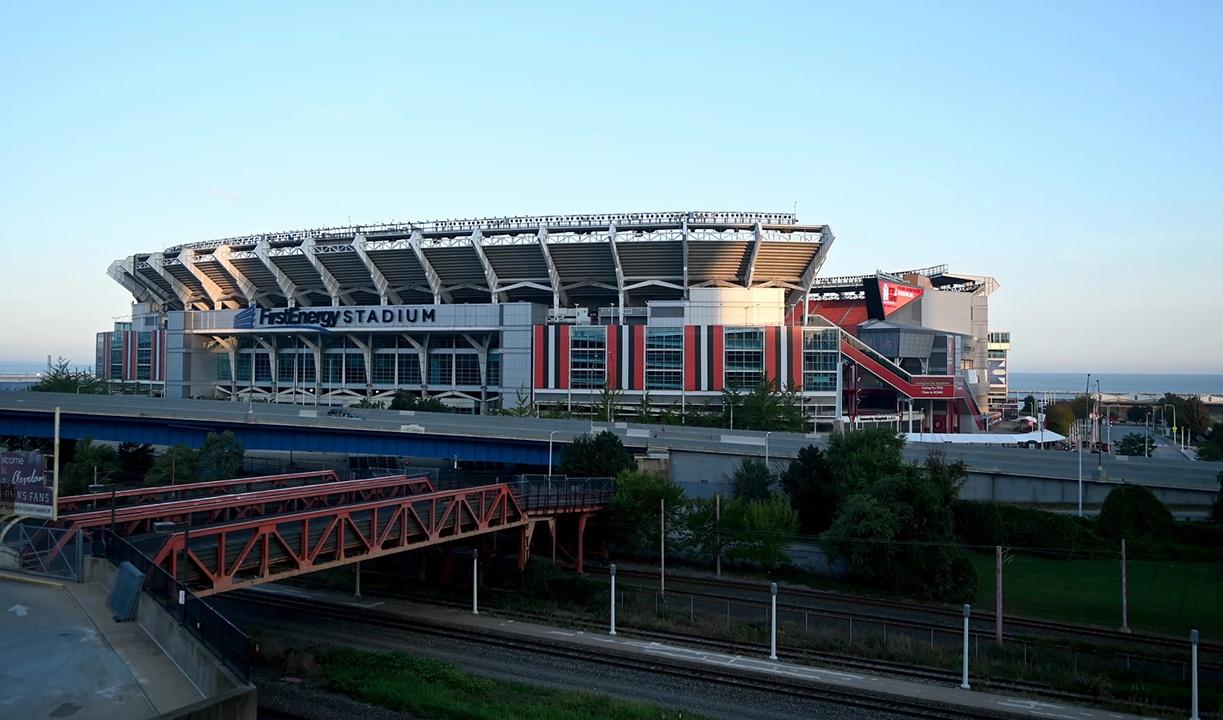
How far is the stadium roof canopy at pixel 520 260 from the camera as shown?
287 ft

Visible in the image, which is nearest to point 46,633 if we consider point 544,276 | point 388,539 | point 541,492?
point 388,539

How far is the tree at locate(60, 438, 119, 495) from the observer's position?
2207 inches

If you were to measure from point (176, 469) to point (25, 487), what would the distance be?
118ft

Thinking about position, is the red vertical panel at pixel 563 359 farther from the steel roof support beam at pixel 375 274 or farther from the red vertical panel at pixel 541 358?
the steel roof support beam at pixel 375 274

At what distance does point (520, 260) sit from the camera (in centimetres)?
9256

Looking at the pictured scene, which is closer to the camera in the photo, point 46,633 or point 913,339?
point 46,633

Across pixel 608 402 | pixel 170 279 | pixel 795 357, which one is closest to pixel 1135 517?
pixel 608 402

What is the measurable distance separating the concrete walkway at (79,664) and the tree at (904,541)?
87.3 ft

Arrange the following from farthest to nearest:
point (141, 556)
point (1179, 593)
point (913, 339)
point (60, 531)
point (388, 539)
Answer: point (913, 339)
point (1179, 593)
point (388, 539)
point (60, 531)
point (141, 556)

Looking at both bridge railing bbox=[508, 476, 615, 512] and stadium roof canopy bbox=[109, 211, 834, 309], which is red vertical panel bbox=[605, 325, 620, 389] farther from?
bridge railing bbox=[508, 476, 615, 512]

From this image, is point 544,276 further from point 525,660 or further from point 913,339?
point 525,660

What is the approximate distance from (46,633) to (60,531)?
4.08m

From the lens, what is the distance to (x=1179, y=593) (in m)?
33.0

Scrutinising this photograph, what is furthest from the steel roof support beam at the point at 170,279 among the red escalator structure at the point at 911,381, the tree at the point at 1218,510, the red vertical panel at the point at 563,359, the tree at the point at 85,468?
the tree at the point at 1218,510
